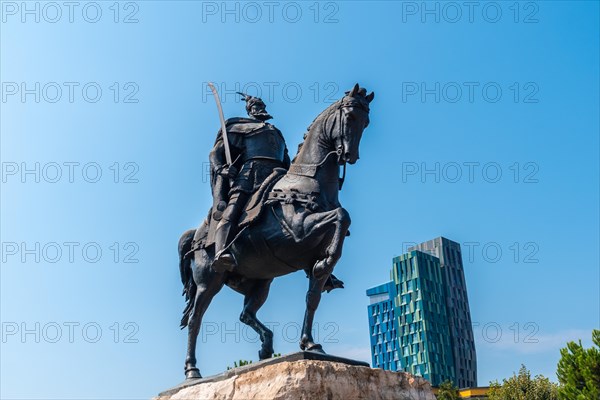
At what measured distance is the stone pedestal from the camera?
7855 mm

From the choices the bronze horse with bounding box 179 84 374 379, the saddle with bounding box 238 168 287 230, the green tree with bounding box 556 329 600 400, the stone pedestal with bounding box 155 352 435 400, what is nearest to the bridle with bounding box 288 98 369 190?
the bronze horse with bounding box 179 84 374 379

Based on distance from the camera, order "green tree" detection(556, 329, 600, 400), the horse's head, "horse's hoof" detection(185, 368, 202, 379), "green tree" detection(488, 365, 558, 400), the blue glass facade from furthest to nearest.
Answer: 1. the blue glass facade
2. "green tree" detection(488, 365, 558, 400)
3. "green tree" detection(556, 329, 600, 400)
4. "horse's hoof" detection(185, 368, 202, 379)
5. the horse's head

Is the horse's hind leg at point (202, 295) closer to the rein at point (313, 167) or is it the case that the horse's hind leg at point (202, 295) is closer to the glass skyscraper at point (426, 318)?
the rein at point (313, 167)

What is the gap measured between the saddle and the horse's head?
3.52 feet

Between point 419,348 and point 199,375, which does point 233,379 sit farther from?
point 419,348

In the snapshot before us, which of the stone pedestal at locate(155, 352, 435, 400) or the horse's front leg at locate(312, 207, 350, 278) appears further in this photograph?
the horse's front leg at locate(312, 207, 350, 278)

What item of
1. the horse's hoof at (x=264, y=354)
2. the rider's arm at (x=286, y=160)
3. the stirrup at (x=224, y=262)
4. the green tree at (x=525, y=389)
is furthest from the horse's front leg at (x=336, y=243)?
the green tree at (x=525, y=389)

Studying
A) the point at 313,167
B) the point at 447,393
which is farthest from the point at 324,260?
the point at 447,393

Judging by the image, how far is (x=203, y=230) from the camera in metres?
11.1

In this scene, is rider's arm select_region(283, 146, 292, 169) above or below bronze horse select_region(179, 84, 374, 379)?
above

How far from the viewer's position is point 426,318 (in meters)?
98.9

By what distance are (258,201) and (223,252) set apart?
2.74ft

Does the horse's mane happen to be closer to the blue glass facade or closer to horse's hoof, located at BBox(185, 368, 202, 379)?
horse's hoof, located at BBox(185, 368, 202, 379)

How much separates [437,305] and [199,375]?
94484mm
